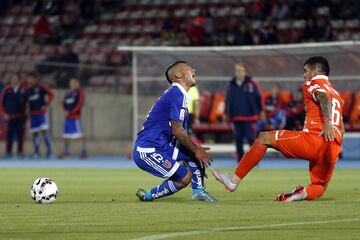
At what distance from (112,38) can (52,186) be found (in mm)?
22167

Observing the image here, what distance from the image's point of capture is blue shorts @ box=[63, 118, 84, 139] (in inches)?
1142

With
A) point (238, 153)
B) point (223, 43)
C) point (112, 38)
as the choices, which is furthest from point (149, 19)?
point (238, 153)

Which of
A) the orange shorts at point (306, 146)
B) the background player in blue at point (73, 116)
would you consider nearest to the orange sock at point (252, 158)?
the orange shorts at point (306, 146)

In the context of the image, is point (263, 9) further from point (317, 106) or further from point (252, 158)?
point (252, 158)

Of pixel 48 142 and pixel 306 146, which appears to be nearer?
pixel 306 146

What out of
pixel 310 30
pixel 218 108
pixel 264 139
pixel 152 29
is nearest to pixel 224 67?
pixel 218 108

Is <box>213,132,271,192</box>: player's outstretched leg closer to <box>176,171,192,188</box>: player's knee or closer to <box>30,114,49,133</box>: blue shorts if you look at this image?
<box>176,171,192,188</box>: player's knee

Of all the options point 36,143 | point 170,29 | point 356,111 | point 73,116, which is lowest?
point 36,143

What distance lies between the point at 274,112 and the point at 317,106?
15036mm

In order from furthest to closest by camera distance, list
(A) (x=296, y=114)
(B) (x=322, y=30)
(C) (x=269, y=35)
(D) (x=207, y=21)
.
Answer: (D) (x=207, y=21) → (C) (x=269, y=35) → (B) (x=322, y=30) → (A) (x=296, y=114)

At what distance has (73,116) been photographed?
29000 mm

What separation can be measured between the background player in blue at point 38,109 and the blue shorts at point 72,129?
56cm

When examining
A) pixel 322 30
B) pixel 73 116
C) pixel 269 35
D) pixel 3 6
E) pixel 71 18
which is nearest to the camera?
pixel 73 116

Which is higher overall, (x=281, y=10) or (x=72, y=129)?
(x=281, y=10)
